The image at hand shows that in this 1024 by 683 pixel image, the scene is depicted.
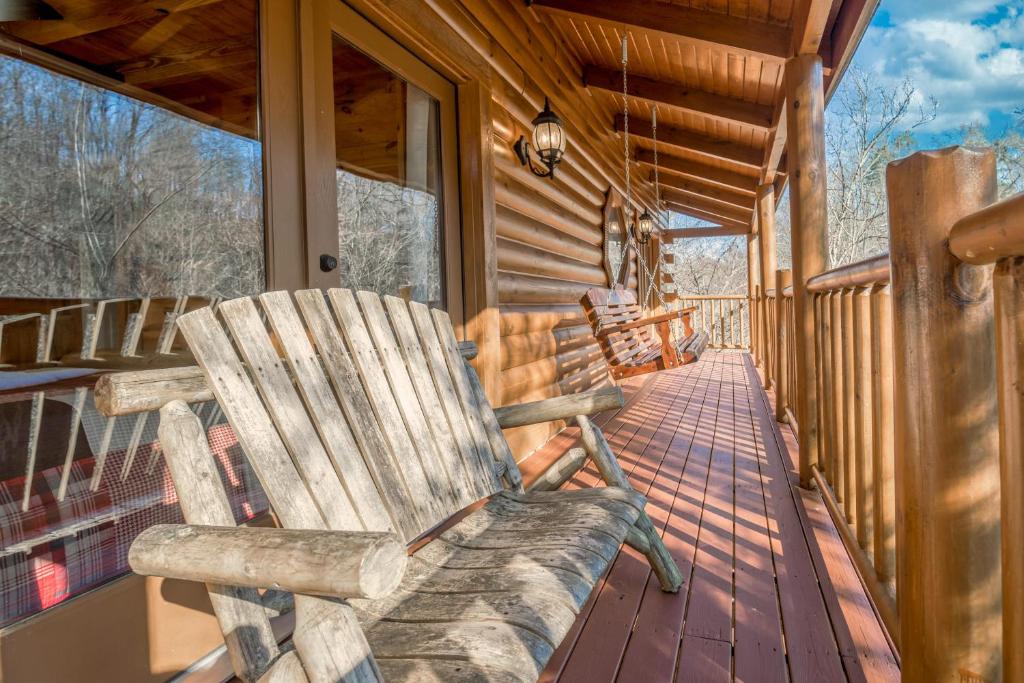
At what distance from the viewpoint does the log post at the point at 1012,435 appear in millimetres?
692

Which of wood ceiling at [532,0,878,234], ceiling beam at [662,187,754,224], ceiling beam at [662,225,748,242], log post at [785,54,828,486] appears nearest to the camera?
log post at [785,54,828,486]

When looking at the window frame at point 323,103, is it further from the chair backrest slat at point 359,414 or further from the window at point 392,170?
the chair backrest slat at point 359,414

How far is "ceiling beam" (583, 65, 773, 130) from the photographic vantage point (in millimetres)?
4484

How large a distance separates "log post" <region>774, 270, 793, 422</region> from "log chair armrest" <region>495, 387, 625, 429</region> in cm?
229

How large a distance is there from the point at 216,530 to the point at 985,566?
1067 millimetres

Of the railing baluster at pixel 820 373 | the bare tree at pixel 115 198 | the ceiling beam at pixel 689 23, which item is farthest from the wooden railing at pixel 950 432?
the ceiling beam at pixel 689 23

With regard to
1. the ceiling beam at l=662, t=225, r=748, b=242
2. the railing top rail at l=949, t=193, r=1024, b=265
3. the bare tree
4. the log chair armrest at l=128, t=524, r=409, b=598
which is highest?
the ceiling beam at l=662, t=225, r=748, b=242

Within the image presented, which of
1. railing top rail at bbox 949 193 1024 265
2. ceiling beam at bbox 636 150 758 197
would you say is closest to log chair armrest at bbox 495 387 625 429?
railing top rail at bbox 949 193 1024 265

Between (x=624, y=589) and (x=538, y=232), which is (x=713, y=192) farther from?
(x=624, y=589)

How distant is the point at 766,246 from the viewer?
5445 mm

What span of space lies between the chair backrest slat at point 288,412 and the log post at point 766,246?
14.9ft

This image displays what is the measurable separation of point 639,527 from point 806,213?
171 cm

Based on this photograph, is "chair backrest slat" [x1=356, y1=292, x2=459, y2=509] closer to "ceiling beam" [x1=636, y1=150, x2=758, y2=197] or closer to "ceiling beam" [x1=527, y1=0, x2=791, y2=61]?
"ceiling beam" [x1=527, y1=0, x2=791, y2=61]

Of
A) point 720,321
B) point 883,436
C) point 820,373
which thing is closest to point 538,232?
point 820,373
